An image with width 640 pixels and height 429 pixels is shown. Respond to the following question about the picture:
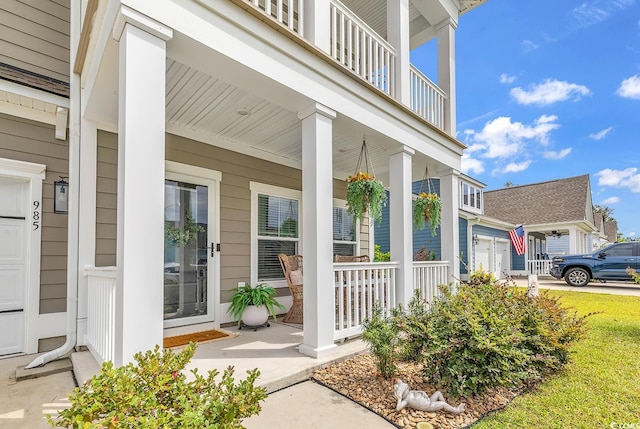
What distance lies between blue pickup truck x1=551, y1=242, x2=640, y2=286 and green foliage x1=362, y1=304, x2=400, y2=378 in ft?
39.2

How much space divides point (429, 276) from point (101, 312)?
13.5ft

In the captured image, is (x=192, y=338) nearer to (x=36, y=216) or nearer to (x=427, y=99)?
(x=36, y=216)

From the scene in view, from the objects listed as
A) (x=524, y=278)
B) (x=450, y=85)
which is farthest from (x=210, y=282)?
(x=524, y=278)

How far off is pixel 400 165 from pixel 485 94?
76.5 feet

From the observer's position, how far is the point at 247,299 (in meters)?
4.59

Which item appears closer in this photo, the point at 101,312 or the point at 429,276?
the point at 101,312

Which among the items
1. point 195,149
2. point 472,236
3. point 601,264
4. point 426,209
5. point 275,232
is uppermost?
point 195,149

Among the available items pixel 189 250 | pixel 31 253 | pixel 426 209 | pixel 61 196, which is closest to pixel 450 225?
pixel 426 209

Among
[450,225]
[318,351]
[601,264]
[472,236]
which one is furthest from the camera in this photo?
[472,236]

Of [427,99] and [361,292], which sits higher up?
[427,99]

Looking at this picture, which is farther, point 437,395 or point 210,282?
point 210,282

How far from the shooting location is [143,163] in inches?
82.6

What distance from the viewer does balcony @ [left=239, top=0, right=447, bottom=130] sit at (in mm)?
3748

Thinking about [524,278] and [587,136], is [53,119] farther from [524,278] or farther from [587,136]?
[587,136]
